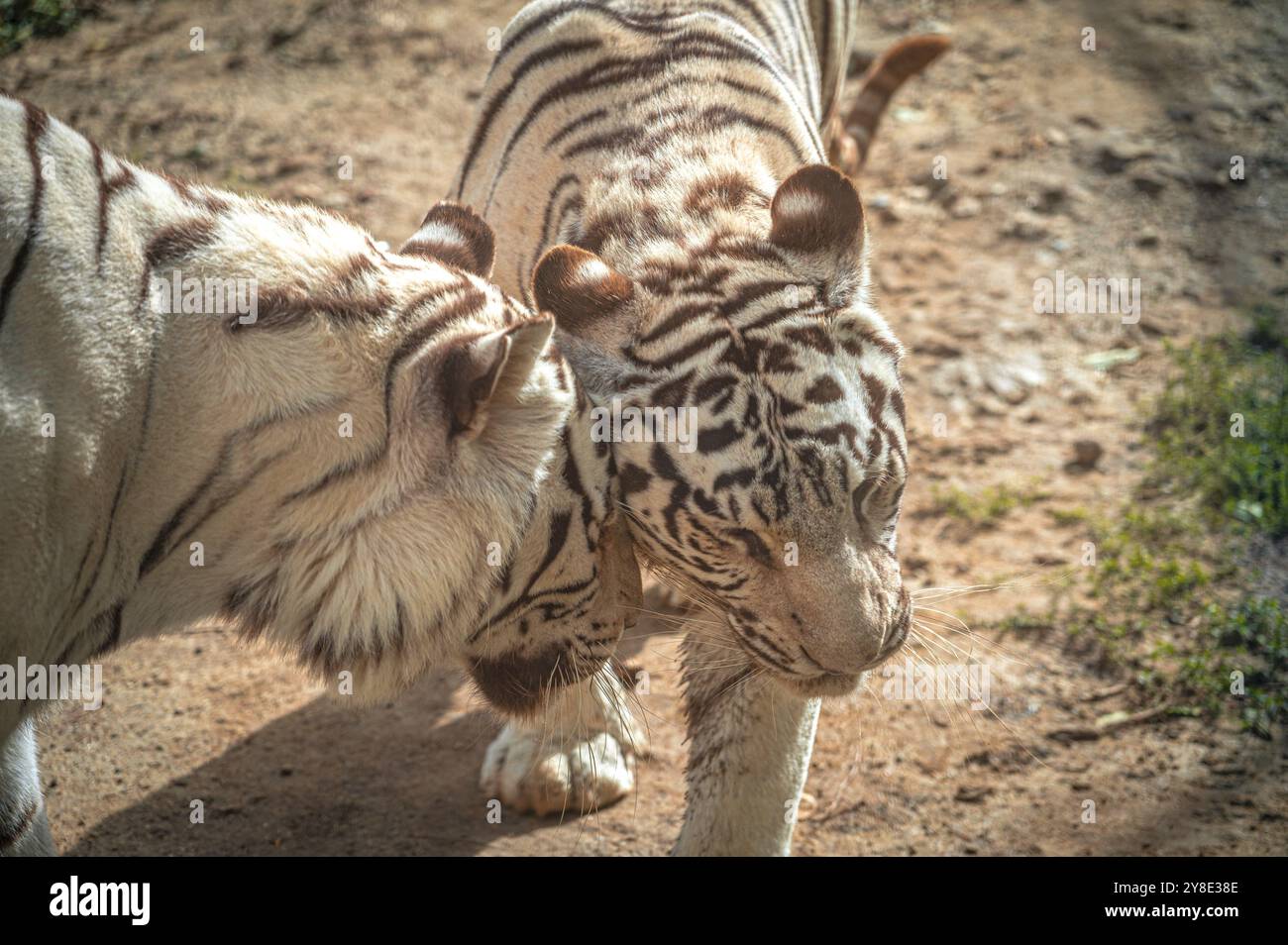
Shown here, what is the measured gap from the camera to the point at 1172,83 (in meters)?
6.02

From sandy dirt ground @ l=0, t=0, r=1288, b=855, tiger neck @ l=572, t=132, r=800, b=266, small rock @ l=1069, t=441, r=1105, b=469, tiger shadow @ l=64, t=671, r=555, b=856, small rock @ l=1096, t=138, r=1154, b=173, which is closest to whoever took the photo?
tiger neck @ l=572, t=132, r=800, b=266

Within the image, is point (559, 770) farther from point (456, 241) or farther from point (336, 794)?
point (456, 241)

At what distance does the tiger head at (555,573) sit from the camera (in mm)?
2297

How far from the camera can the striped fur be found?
2332mm

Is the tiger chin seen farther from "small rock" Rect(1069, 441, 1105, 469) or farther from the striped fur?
"small rock" Rect(1069, 441, 1105, 469)

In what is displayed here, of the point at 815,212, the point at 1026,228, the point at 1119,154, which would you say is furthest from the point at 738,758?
the point at 1119,154

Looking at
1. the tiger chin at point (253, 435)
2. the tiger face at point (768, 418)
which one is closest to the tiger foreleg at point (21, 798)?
the tiger chin at point (253, 435)

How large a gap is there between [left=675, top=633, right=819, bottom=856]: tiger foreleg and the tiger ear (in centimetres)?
89

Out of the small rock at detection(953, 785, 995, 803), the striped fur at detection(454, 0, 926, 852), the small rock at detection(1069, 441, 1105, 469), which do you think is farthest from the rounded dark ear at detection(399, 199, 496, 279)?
the small rock at detection(1069, 441, 1105, 469)

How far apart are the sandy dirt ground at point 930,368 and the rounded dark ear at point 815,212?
131cm

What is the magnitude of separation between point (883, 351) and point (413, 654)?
116 centimetres

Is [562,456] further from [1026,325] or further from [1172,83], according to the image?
[1172,83]

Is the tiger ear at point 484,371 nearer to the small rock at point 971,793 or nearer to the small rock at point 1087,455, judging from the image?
the small rock at point 971,793
